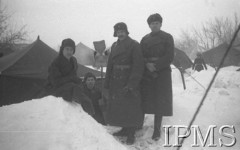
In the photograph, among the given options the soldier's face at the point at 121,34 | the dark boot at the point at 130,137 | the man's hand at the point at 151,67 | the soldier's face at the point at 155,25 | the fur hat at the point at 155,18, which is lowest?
the dark boot at the point at 130,137

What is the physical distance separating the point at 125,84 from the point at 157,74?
19.9 inches

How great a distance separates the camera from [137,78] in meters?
3.19

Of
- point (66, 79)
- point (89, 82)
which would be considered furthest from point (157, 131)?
point (89, 82)

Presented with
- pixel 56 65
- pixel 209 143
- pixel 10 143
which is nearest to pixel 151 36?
pixel 56 65

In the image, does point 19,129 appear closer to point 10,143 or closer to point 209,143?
point 10,143

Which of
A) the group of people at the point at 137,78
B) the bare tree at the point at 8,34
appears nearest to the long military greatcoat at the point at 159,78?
the group of people at the point at 137,78

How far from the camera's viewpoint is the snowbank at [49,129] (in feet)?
6.21

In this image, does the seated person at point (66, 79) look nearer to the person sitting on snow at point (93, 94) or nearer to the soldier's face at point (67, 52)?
the soldier's face at point (67, 52)

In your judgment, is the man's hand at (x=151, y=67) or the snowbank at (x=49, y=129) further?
the man's hand at (x=151, y=67)

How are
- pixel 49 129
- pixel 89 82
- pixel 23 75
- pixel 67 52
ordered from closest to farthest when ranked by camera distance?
pixel 49 129
pixel 67 52
pixel 89 82
pixel 23 75

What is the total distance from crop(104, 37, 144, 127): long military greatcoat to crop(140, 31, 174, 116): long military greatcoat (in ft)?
0.56

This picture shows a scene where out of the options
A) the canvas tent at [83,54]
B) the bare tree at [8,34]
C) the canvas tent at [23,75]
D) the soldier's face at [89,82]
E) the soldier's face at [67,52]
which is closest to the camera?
the soldier's face at [67,52]

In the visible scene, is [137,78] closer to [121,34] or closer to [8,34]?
[121,34]

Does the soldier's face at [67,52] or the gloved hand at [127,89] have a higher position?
the soldier's face at [67,52]
